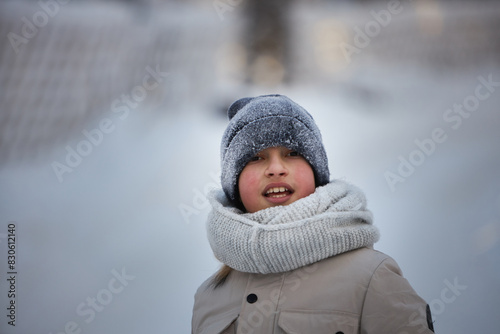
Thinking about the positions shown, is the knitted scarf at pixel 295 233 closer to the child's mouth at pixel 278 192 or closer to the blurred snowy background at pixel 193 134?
the child's mouth at pixel 278 192

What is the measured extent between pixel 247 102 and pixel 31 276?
1.14 metres

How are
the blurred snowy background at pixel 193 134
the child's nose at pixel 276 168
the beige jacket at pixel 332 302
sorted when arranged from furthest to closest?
the blurred snowy background at pixel 193 134 < the child's nose at pixel 276 168 < the beige jacket at pixel 332 302

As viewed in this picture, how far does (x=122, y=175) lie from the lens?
167 cm

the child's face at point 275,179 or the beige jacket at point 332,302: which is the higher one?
the child's face at point 275,179

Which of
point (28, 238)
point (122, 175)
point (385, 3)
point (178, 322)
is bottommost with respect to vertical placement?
point (178, 322)

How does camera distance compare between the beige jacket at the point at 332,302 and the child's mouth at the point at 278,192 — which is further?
the child's mouth at the point at 278,192

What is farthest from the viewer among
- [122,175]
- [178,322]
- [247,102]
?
[122,175]

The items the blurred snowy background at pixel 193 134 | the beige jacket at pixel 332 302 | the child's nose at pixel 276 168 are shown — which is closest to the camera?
the beige jacket at pixel 332 302

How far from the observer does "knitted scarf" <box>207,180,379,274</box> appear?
0.81 m

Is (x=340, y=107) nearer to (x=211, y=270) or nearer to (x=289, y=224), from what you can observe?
(x=211, y=270)

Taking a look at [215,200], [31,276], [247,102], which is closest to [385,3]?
[247,102]

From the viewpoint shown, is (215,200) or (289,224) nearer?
(289,224)

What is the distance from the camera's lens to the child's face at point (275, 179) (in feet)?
2.99

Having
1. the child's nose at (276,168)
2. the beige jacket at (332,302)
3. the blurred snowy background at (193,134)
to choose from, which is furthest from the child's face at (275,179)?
the blurred snowy background at (193,134)
